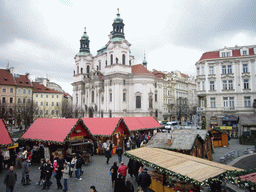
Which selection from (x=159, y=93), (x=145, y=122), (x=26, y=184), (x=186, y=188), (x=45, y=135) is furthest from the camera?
(x=159, y=93)

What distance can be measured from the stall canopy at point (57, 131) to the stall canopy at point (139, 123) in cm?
935

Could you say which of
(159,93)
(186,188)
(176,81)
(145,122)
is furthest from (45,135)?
(176,81)

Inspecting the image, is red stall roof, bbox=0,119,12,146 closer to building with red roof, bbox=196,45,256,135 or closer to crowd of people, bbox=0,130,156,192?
crowd of people, bbox=0,130,156,192

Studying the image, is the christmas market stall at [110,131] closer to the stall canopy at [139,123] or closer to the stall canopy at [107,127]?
the stall canopy at [107,127]

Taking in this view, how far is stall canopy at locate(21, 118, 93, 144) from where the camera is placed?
1600cm

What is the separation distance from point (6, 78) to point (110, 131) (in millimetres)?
47185

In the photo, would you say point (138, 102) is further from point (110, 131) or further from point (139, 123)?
point (110, 131)

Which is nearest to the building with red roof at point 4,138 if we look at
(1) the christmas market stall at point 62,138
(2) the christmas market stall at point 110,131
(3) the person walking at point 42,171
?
(1) the christmas market stall at point 62,138

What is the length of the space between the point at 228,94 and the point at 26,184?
3396cm

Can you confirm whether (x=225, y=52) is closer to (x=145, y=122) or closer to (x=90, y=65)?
(x=145, y=122)

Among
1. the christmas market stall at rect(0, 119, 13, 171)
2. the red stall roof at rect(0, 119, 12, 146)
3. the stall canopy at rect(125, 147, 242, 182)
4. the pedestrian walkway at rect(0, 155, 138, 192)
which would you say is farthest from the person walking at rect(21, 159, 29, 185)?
the stall canopy at rect(125, 147, 242, 182)

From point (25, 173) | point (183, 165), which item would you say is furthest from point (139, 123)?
point (183, 165)

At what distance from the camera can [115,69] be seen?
179 feet

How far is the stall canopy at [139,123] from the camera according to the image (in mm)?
26625
